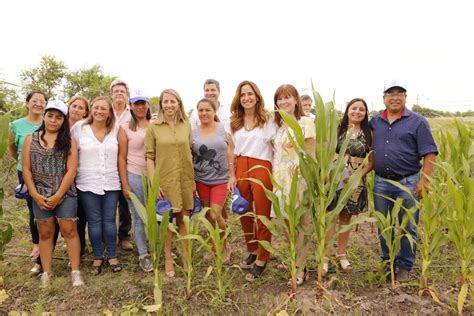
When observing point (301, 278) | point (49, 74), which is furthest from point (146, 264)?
point (49, 74)

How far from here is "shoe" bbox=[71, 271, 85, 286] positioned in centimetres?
294

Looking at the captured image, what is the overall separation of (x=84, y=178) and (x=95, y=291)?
3.16ft

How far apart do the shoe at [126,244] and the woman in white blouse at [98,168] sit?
1.82 feet

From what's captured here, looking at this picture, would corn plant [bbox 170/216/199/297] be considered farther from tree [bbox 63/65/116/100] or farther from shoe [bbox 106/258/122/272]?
tree [bbox 63/65/116/100]

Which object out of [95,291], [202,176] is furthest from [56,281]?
[202,176]

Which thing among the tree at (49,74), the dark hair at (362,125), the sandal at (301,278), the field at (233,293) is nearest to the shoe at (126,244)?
the field at (233,293)

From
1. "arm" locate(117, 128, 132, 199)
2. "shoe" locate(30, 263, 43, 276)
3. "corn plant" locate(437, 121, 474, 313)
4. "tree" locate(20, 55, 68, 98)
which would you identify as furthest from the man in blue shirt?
"tree" locate(20, 55, 68, 98)

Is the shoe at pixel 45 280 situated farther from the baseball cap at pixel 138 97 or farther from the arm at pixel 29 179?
the baseball cap at pixel 138 97

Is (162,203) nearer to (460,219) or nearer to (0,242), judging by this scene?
(0,242)

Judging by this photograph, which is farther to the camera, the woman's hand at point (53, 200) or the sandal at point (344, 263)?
the sandal at point (344, 263)

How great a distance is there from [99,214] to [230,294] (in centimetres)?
139

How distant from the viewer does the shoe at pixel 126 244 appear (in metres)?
3.74

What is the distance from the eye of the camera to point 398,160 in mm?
2820

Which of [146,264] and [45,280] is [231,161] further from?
[45,280]
